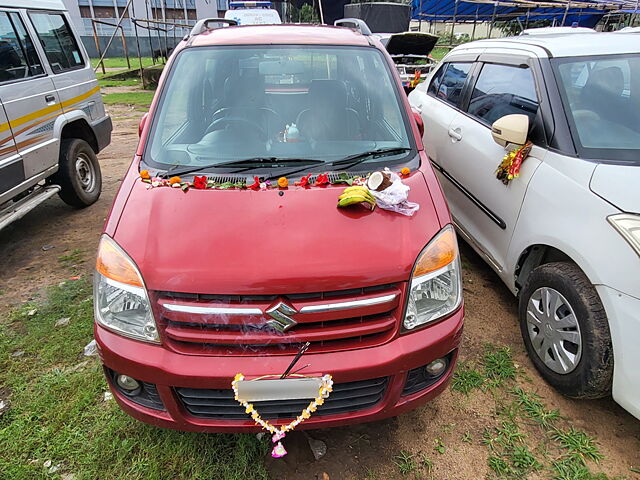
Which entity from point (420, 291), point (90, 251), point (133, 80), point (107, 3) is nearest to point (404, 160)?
point (420, 291)

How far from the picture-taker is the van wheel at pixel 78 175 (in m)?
4.62

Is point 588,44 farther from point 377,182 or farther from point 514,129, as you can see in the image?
point 377,182

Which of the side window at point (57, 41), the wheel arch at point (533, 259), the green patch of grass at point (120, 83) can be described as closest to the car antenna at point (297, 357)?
the wheel arch at point (533, 259)

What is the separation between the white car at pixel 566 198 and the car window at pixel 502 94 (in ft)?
0.04

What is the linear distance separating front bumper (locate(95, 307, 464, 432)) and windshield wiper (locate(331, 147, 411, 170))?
976mm

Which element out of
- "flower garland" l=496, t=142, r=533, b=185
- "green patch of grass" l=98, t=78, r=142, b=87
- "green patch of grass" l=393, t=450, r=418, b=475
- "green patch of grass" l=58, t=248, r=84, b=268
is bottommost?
"green patch of grass" l=98, t=78, r=142, b=87

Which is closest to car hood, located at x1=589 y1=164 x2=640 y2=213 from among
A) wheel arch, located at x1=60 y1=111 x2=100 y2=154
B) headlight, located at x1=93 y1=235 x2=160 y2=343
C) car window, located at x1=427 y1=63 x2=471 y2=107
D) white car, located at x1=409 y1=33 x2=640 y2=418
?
white car, located at x1=409 y1=33 x2=640 y2=418

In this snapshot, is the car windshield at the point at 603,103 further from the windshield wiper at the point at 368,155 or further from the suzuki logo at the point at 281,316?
the suzuki logo at the point at 281,316

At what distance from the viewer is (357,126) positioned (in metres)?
2.59

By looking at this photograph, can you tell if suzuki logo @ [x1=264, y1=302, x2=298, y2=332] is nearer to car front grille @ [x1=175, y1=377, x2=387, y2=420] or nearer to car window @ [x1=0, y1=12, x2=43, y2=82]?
car front grille @ [x1=175, y1=377, x2=387, y2=420]

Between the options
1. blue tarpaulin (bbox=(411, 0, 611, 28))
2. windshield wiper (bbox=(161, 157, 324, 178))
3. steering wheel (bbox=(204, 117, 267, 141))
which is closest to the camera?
windshield wiper (bbox=(161, 157, 324, 178))

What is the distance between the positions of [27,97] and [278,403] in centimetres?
381

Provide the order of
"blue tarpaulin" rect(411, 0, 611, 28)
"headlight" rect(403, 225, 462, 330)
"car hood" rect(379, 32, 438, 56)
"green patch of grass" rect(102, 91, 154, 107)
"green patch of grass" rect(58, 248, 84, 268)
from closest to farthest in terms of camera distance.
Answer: "headlight" rect(403, 225, 462, 330)
"green patch of grass" rect(58, 248, 84, 268)
"car hood" rect(379, 32, 438, 56)
"green patch of grass" rect(102, 91, 154, 107)
"blue tarpaulin" rect(411, 0, 611, 28)

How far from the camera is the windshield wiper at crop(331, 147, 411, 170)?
234cm
